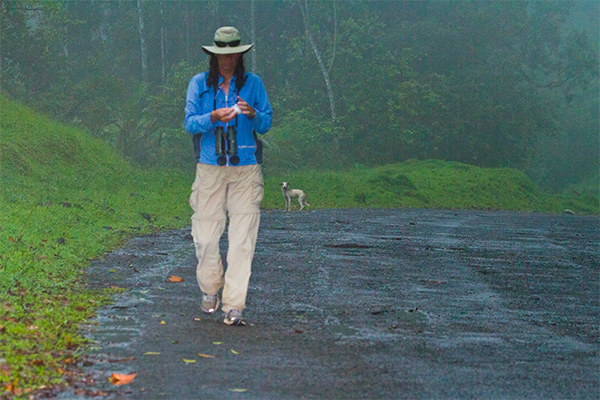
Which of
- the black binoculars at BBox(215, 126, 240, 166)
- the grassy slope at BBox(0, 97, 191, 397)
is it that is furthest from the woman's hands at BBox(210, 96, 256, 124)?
the grassy slope at BBox(0, 97, 191, 397)

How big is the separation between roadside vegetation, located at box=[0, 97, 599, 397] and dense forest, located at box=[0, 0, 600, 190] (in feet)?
9.51

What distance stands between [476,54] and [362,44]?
7.19 m

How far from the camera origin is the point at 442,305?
7738mm

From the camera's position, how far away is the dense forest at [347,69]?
3625cm

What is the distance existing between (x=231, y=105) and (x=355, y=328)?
6.58ft

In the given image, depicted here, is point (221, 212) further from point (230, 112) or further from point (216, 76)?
point (216, 76)

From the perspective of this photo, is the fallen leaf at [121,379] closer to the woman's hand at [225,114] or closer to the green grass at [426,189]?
the woman's hand at [225,114]

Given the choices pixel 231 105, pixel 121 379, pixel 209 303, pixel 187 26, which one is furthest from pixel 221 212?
pixel 187 26

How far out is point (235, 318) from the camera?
638 centimetres

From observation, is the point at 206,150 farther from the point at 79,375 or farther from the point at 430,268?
the point at 430,268

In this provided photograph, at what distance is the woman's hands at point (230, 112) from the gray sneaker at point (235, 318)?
1.45 meters

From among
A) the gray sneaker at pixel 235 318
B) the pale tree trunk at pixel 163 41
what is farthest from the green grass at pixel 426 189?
the gray sneaker at pixel 235 318

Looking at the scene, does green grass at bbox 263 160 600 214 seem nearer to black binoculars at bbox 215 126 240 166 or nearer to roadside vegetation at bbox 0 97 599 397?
roadside vegetation at bbox 0 97 599 397

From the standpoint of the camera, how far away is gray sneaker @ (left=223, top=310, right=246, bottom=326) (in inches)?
251
